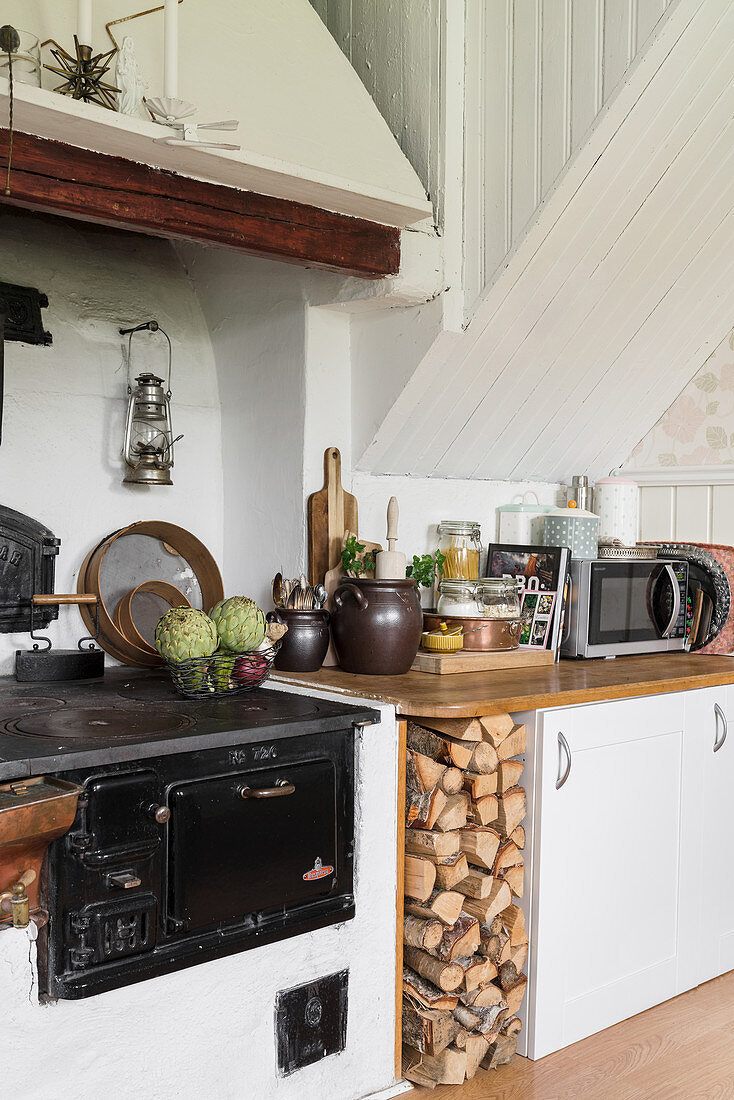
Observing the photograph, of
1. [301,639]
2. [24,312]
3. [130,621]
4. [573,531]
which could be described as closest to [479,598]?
[573,531]

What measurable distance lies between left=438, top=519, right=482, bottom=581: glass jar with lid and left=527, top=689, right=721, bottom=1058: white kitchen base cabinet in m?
0.74

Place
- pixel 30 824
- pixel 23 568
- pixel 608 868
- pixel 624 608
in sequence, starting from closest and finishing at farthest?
pixel 30 824
pixel 608 868
pixel 23 568
pixel 624 608

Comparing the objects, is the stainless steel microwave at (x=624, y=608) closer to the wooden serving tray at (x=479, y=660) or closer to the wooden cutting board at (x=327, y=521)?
the wooden serving tray at (x=479, y=660)

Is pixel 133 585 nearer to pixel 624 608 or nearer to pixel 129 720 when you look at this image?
pixel 129 720

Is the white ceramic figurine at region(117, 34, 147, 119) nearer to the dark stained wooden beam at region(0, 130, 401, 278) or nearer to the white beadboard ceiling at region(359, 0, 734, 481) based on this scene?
the dark stained wooden beam at region(0, 130, 401, 278)

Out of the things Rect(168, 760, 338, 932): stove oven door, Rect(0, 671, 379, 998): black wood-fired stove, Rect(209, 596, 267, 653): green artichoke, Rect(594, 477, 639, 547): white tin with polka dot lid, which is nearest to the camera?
Rect(0, 671, 379, 998): black wood-fired stove

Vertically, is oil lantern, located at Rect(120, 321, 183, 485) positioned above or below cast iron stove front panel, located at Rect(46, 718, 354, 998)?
above

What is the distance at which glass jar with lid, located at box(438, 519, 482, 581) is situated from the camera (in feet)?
9.97

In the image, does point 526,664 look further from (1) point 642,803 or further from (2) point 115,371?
(2) point 115,371

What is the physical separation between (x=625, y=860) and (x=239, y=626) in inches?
43.6

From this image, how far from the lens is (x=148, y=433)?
282cm

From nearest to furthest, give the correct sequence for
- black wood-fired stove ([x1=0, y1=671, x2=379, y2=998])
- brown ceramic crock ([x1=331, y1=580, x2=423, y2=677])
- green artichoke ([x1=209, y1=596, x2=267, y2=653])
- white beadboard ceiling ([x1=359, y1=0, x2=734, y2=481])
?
black wood-fired stove ([x1=0, y1=671, x2=379, y2=998])
green artichoke ([x1=209, y1=596, x2=267, y2=653])
white beadboard ceiling ([x1=359, y1=0, x2=734, y2=481])
brown ceramic crock ([x1=331, y1=580, x2=423, y2=677])

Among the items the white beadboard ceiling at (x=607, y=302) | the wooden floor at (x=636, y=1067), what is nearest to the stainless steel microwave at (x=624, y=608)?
the white beadboard ceiling at (x=607, y=302)

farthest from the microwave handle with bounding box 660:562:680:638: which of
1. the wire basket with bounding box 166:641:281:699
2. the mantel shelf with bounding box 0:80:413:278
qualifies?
the wire basket with bounding box 166:641:281:699
